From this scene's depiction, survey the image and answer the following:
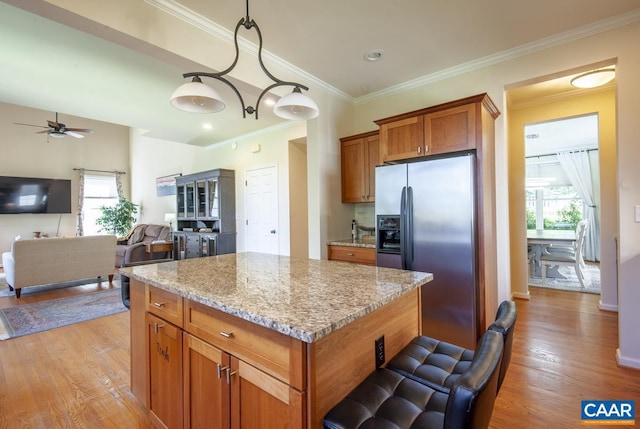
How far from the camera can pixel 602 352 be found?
251cm

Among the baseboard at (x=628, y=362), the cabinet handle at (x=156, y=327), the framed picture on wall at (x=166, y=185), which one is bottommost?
the baseboard at (x=628, y=362)

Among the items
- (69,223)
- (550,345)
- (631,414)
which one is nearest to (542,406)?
(631,414)

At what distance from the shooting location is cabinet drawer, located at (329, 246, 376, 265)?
123 inches

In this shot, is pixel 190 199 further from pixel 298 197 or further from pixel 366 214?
pixel 366 214

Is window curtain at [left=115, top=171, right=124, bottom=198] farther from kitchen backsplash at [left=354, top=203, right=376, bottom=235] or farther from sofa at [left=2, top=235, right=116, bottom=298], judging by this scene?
kitchen backsplash at [left=354, top=203, right=376, bottom=235]

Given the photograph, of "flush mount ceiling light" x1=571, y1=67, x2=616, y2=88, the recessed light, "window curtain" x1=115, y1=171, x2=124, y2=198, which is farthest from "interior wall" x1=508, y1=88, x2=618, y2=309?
"window curtain" x1=115, y1=171, x2=124, y2=198

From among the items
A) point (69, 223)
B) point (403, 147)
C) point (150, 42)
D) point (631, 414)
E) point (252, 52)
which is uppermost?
point (252, 52)

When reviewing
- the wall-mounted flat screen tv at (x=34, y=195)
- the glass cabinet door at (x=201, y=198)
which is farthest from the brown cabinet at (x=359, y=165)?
the wall-mounted flat screen tv at (x=34, y=195)

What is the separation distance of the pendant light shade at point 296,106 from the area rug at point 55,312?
11.5 feet

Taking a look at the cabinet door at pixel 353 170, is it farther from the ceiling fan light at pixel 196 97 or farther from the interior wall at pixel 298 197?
the ceiling fan light at pixel 196 97

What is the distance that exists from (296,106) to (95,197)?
904cm

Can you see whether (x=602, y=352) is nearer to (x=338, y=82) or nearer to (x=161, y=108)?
(x=338, y=82)

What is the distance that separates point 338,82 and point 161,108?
2653 millimetres

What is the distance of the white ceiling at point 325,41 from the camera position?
218 cm
